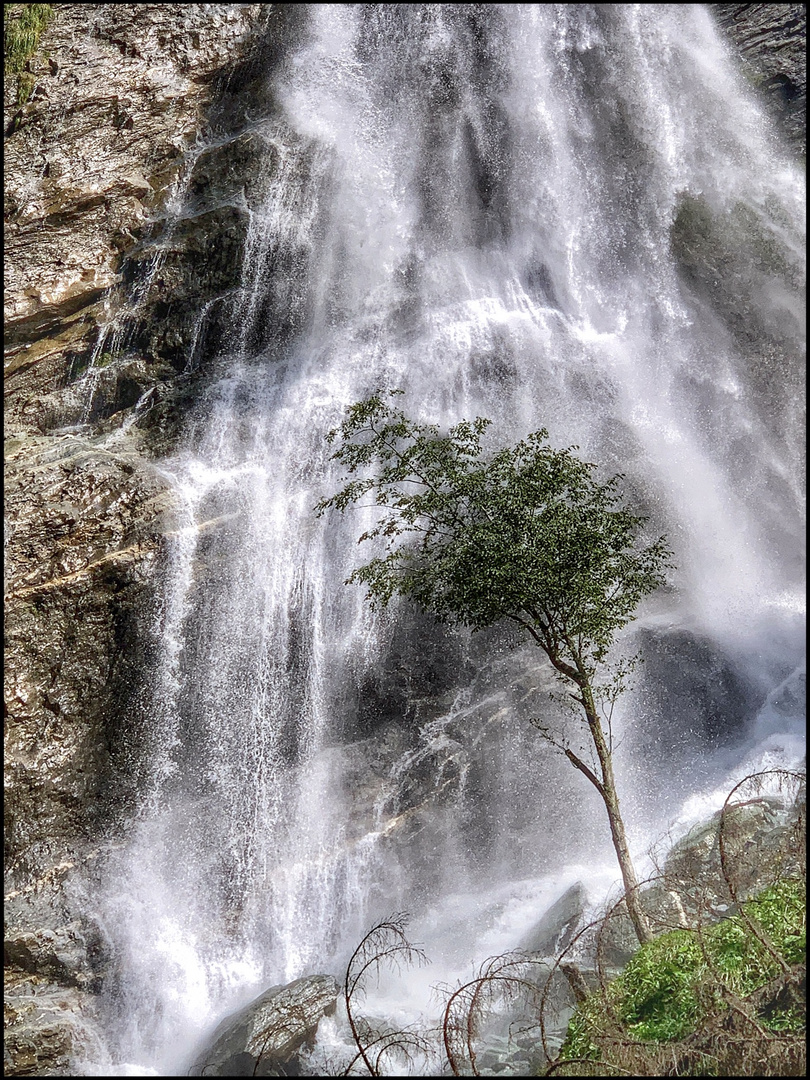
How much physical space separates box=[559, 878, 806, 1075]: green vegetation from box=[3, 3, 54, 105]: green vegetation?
22.3 meters

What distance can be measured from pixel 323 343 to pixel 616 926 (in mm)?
12470

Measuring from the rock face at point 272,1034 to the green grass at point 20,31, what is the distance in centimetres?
2123

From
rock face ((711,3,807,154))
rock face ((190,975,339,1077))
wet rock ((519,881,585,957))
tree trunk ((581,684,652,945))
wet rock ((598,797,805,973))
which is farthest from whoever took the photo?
rock face ((711,3,807,154))

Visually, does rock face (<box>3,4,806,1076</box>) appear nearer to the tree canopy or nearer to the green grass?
the green grass

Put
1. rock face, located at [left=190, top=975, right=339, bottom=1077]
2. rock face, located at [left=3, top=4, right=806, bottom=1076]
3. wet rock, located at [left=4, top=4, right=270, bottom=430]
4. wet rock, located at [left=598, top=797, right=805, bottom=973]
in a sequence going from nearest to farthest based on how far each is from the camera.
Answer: wet rock, located at [left=598, top=797, right=805, bottom=973] < rock face, located at [left=190, top=975, right=339, bottom=1077] < rock face, located at [left=3, top=4, right=806, bottom=1076] < wet rock, located at [left=4, top=4, right=270, bottom=430]

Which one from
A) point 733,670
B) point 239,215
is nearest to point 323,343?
point 239,215

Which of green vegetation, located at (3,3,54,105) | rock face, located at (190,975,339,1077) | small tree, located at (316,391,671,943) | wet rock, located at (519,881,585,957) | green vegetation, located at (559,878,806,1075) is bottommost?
green vegetation, located at (559,878,806,1075)

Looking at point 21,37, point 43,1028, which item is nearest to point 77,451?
point 43,1028

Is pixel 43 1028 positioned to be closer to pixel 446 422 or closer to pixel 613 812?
pixel 613 812

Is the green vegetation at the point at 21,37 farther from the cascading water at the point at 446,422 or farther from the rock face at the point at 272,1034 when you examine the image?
the rock face at the point at 272,1034

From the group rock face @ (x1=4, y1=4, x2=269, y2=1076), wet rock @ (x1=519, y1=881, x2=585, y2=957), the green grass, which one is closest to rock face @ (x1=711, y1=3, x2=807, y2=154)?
rock face @ (x1=4, y1=4, x2=269, y2=1076)

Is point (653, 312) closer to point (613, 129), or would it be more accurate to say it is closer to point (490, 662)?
point (613, 129)

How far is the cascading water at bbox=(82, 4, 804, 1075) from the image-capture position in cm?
1394

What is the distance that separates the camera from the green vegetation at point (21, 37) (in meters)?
21.0
